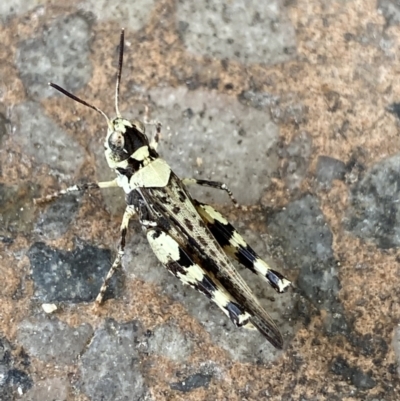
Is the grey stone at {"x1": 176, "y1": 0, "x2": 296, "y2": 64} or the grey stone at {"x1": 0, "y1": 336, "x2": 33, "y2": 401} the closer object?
the grey stone at {"x1": 0, "y1": 336, "x2": 33, "y2": 401}

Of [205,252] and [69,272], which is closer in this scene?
[205,252]

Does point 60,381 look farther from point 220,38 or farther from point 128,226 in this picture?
point 220,38

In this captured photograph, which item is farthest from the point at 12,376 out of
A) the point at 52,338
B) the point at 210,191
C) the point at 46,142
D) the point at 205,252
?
the point at 210,191

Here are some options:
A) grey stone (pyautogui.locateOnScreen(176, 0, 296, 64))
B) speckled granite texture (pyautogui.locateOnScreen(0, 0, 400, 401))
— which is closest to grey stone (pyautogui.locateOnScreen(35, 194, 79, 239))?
speckled granite texture (pyautogui.locateOnScreen(0, 0, 400, 401))

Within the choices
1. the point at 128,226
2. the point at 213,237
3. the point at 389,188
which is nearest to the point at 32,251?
the point at 128,226

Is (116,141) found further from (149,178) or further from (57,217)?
(57,217)

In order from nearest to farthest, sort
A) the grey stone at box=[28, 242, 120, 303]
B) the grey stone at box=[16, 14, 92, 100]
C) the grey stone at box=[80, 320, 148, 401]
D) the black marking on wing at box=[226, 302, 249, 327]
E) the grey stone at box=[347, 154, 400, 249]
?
1. the black marking on wing at box=[226, 302, 249, 327]
2. the grey stone at box=[80, 320, 148, 401]
3. the grey stone at box=[28, 242, 120, 303]
4. the grey stone at box=[347, 154, 400, 249]
5. the grey stone at box=[16, 14, 92, 100]

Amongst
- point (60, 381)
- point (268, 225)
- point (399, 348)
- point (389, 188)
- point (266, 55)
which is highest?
point (266, 55)

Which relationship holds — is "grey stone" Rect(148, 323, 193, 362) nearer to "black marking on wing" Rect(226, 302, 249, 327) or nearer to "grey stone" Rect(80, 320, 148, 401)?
"grey stone" Rect(80, 320, 148, 401)
